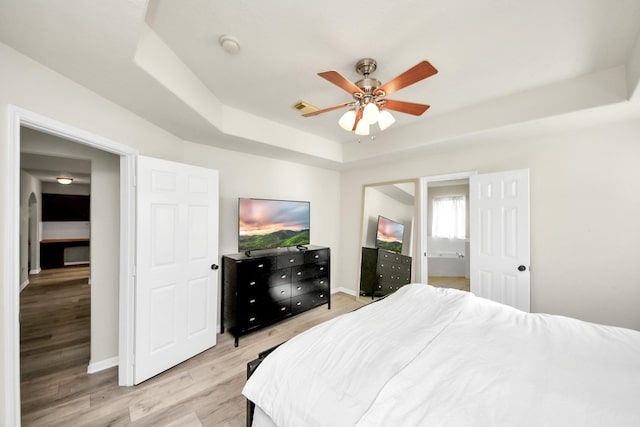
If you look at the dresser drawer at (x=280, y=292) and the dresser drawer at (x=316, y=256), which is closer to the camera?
the dresser drawer at (x=280, y=292)

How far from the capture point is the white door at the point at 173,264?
2.23 meters

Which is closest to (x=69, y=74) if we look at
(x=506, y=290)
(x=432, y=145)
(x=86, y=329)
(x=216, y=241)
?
(x=216, y=241)

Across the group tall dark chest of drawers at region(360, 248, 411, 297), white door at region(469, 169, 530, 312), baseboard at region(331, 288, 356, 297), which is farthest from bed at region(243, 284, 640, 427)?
baseboard at region(331, 288, 356, 297)

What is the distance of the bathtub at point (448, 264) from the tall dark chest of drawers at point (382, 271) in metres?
0.89

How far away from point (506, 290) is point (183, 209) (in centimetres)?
367

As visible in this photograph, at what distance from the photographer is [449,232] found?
4.47 metres

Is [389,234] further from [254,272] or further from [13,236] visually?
[13,236]

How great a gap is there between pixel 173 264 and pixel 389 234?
10.2 ft

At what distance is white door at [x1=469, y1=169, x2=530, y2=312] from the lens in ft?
8.99

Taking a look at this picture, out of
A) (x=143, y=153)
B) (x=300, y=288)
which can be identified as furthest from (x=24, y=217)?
(x=300, y=288)

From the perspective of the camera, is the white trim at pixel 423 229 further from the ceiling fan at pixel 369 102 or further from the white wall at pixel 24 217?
the white wall at pixel 24 217

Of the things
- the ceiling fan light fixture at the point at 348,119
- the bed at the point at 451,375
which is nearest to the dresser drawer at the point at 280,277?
the bed at the point at 451,375

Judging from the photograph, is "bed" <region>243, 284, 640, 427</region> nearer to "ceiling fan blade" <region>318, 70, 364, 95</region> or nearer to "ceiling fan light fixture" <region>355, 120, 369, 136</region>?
"ceiling fan light fixture" <region>355, 120, 369, 136</region>

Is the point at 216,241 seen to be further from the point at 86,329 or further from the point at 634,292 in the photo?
the point at 634,292
